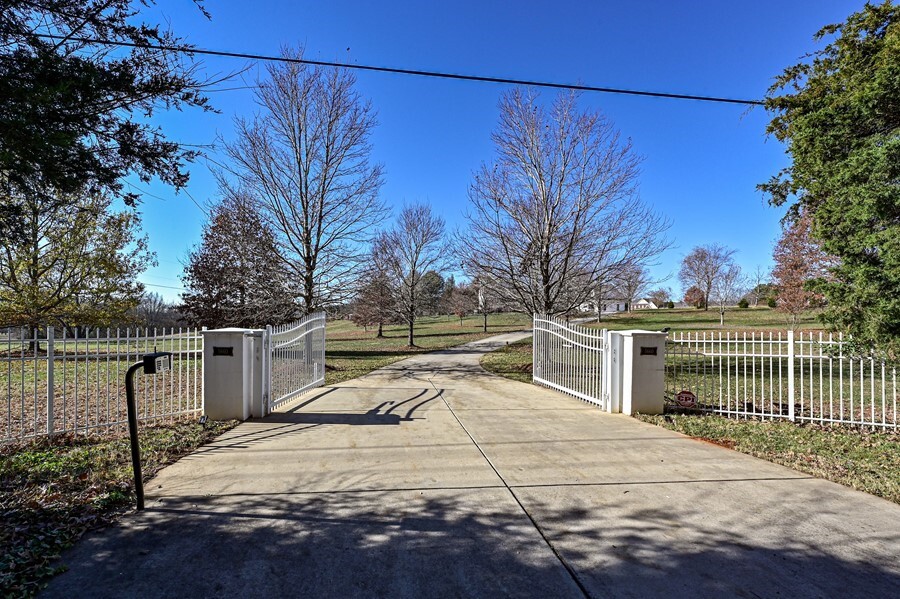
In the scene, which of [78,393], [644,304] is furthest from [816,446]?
[644,304]

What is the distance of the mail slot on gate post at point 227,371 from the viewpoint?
6578 millimetres

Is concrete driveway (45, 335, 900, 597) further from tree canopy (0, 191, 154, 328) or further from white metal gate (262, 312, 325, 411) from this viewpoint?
tree canopy (0, 191, 154, 328)

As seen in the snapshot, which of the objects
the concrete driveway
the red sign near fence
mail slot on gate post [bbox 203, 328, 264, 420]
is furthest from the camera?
the red sign near fence

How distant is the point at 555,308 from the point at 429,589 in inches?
468

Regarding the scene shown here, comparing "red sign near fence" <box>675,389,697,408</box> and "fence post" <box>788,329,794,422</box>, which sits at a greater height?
"fence post" <box>788,329,794,422</box>

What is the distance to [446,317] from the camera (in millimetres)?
71250

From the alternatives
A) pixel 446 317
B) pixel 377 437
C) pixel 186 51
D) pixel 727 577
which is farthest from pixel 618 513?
pixel 446 317

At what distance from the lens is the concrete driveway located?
8.82 feet

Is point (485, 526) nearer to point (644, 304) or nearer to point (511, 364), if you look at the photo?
point (511, 364)

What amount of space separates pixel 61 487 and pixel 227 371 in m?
2.68

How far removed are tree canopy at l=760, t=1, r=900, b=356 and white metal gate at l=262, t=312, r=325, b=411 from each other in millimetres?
8886

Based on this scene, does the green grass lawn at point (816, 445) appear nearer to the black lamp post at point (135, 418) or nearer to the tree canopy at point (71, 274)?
the black lamp post at point (135, 418)

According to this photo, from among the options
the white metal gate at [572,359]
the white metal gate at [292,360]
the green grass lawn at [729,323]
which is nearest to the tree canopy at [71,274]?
the white metal gate at [292,360]

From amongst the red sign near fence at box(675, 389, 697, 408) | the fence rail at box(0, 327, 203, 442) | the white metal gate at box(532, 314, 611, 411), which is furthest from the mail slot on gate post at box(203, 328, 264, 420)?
the red sign near fence at box(675, 389, 697, 408)
